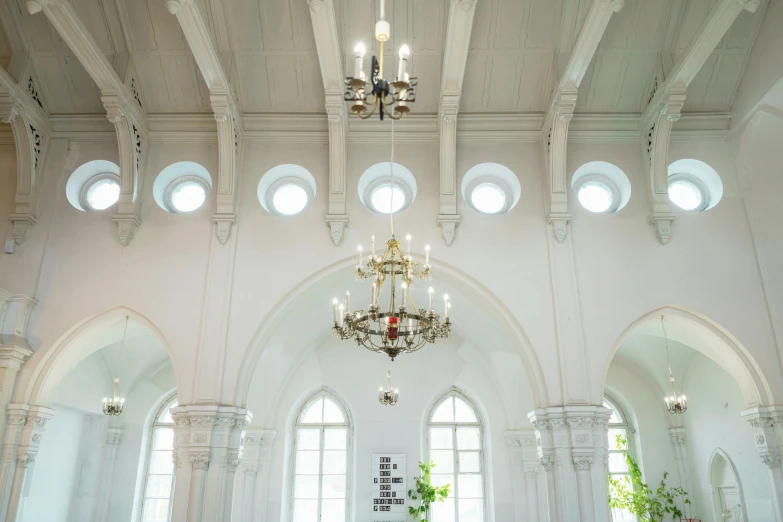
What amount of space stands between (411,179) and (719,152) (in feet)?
18.3

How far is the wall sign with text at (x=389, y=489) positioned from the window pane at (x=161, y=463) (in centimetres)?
499

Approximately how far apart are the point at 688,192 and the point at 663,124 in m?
1.70

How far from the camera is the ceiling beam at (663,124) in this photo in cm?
978

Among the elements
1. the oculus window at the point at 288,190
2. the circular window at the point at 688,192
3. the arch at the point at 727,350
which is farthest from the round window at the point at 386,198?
the circular window at the point at 688,192

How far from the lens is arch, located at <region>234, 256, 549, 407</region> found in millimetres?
10188

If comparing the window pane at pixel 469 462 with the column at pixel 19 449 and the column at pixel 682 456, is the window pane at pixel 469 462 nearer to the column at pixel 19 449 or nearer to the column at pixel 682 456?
the column at pixel 682 456

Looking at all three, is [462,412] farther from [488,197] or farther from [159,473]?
[159,473]

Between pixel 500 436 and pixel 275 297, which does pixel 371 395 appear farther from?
pixel 275 297

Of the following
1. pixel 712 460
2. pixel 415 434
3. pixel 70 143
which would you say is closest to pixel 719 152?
pixel 712 460

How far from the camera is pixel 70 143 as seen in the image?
11641 millimetres

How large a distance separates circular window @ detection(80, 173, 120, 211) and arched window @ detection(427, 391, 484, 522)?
880cm

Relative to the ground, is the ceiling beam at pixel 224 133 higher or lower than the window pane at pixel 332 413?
higher

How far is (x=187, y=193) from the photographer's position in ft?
39.2

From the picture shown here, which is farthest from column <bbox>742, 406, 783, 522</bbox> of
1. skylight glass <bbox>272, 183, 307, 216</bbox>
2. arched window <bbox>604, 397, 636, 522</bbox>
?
skylight glass <bbox>272, 183, 307, 216</bbox>
